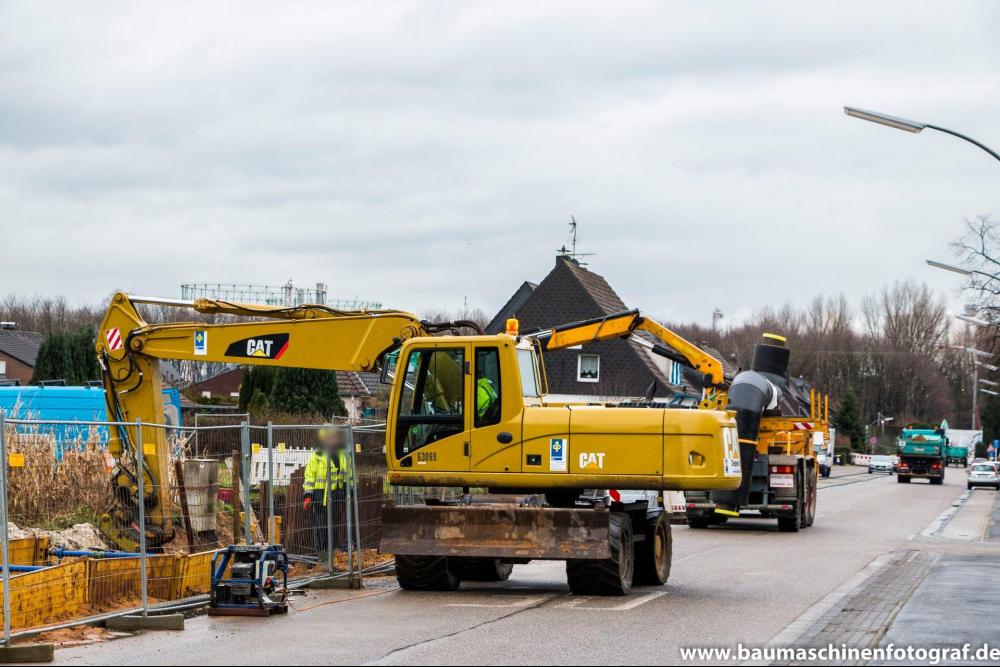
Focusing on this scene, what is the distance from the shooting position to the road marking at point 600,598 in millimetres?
13680

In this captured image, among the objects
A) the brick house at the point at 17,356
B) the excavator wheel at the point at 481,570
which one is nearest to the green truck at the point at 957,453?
the brick house at the point at 17,356

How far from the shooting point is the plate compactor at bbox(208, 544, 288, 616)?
41.8 ft

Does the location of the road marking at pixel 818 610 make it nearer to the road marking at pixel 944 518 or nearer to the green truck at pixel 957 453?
the road marking at pixel 944 518

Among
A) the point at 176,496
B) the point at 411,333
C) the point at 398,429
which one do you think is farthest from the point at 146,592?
the point at 411,333

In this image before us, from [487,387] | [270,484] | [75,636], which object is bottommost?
[75,636]

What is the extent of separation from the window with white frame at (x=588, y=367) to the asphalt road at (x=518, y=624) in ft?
130

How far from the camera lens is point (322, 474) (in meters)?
15.9

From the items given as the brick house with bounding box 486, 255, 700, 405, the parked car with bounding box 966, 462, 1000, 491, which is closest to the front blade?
the brick house with bounding box 486, 255, 700, 405

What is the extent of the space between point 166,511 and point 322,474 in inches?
81.6

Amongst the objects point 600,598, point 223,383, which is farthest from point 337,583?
point 223,383

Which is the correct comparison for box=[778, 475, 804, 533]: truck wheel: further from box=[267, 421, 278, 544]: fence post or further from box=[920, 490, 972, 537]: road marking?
box=[267, 421, 278, 544]: fence post

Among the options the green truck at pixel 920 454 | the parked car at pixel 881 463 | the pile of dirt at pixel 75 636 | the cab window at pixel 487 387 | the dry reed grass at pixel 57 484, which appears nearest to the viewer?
the pile of dirt at pixel 75 636

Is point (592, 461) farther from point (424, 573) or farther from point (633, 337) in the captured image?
point (633, 337)

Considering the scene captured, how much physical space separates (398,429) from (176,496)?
8.28 feet
